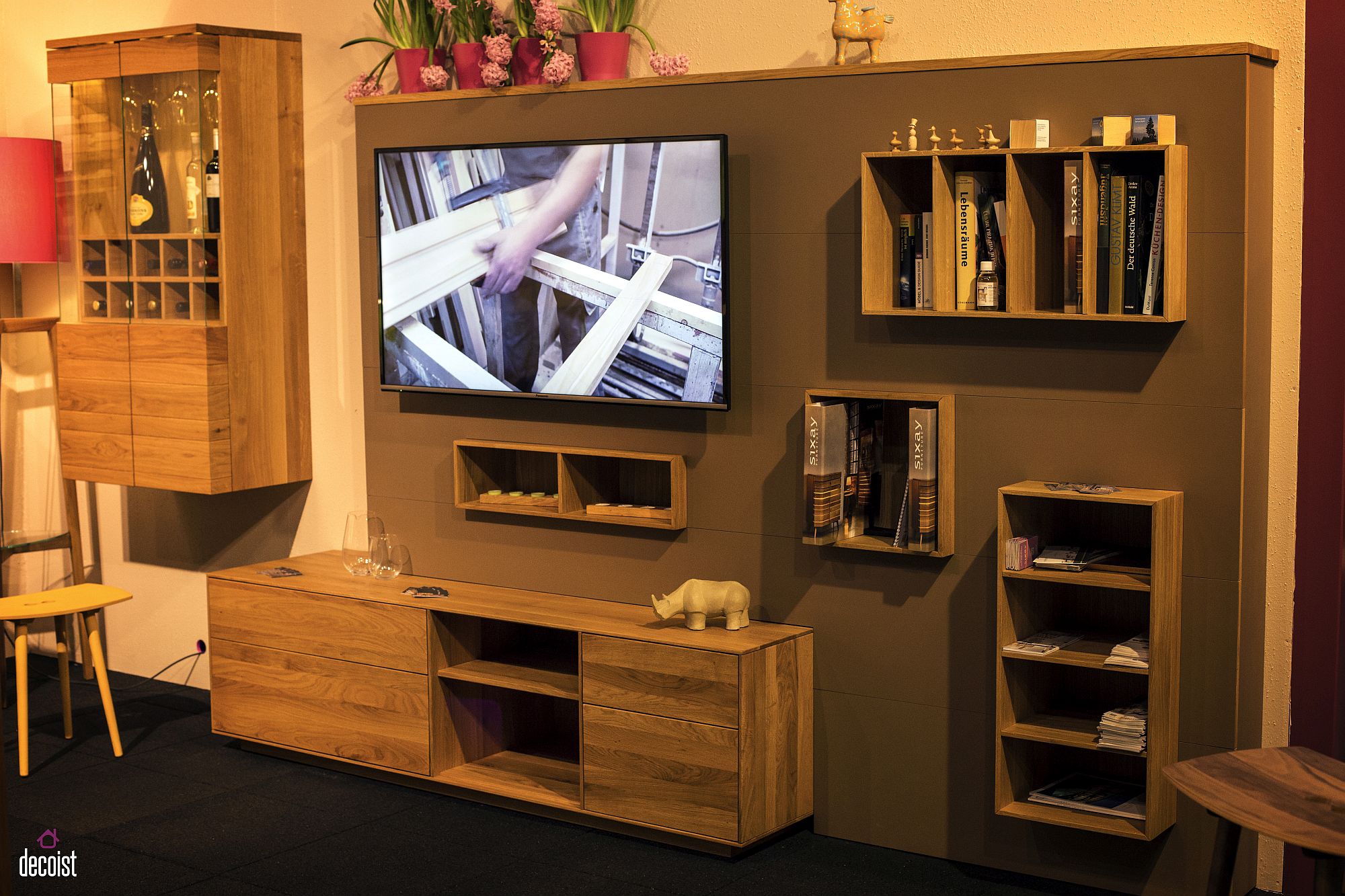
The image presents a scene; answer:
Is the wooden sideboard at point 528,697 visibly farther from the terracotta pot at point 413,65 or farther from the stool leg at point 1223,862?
the terracotta pot at point 413,65

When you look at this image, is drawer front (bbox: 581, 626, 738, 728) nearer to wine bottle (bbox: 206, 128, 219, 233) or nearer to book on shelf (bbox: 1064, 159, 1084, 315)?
book on shelf (bbox: 1064, 159, 1084, 315)

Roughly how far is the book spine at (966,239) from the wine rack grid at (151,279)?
2.38m

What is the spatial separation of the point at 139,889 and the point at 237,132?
230 cm

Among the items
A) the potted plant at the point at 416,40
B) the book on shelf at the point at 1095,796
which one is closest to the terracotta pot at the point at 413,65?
the potted plant at the point at 416,40

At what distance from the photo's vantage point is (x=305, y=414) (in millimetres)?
4656

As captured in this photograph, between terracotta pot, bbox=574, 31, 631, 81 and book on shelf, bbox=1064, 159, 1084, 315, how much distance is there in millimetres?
1335

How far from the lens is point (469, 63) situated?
404 centimetres

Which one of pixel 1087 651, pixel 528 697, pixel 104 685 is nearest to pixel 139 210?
pixel 104 685

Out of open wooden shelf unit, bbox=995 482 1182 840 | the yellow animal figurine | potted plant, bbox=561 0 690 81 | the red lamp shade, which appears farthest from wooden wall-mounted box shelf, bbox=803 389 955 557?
the red lamp shade

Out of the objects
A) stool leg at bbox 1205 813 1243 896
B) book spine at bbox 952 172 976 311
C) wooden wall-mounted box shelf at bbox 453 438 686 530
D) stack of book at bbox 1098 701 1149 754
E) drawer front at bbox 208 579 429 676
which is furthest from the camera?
drawer front at bbox 208 579 429 676

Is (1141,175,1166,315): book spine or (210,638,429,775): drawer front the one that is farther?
(210,638,429,775): drawer front

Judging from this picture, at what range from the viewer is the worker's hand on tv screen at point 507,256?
12.8 ft

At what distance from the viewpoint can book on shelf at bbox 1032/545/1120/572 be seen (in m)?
3.10

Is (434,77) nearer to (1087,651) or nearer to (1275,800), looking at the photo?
(1087,651)
